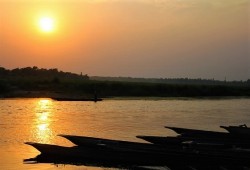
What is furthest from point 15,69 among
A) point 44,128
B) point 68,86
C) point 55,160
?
point 55,160

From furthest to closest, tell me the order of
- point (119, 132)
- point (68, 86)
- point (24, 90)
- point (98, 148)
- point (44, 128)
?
point (68, 86), point (24, 90), point (44, 128), point (119, 132), point (98, 148)

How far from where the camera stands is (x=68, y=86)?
68.1 m

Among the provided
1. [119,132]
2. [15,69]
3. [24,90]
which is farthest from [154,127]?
[15,69]

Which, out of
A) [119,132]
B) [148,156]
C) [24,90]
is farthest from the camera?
[24,90]

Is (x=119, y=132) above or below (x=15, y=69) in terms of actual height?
below

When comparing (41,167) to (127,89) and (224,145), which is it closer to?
(224,145)

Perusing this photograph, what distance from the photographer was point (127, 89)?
6775 cm

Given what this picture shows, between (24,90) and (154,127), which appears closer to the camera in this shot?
(154,127)

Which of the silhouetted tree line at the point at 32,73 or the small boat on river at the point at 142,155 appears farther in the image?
the silhouetted tree line at the point at 32,73

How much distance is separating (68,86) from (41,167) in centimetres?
5332

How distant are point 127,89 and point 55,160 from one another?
52245 millimetres

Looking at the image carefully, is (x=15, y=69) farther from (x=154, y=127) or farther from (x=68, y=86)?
(x=154, y=127)

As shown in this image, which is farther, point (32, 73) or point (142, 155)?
point (32, 73)

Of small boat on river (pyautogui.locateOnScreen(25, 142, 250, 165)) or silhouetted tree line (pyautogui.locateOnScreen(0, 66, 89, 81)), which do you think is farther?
silhouetted tree line (pyautogui.locateOnScreen(0, 66, 89, 81))
